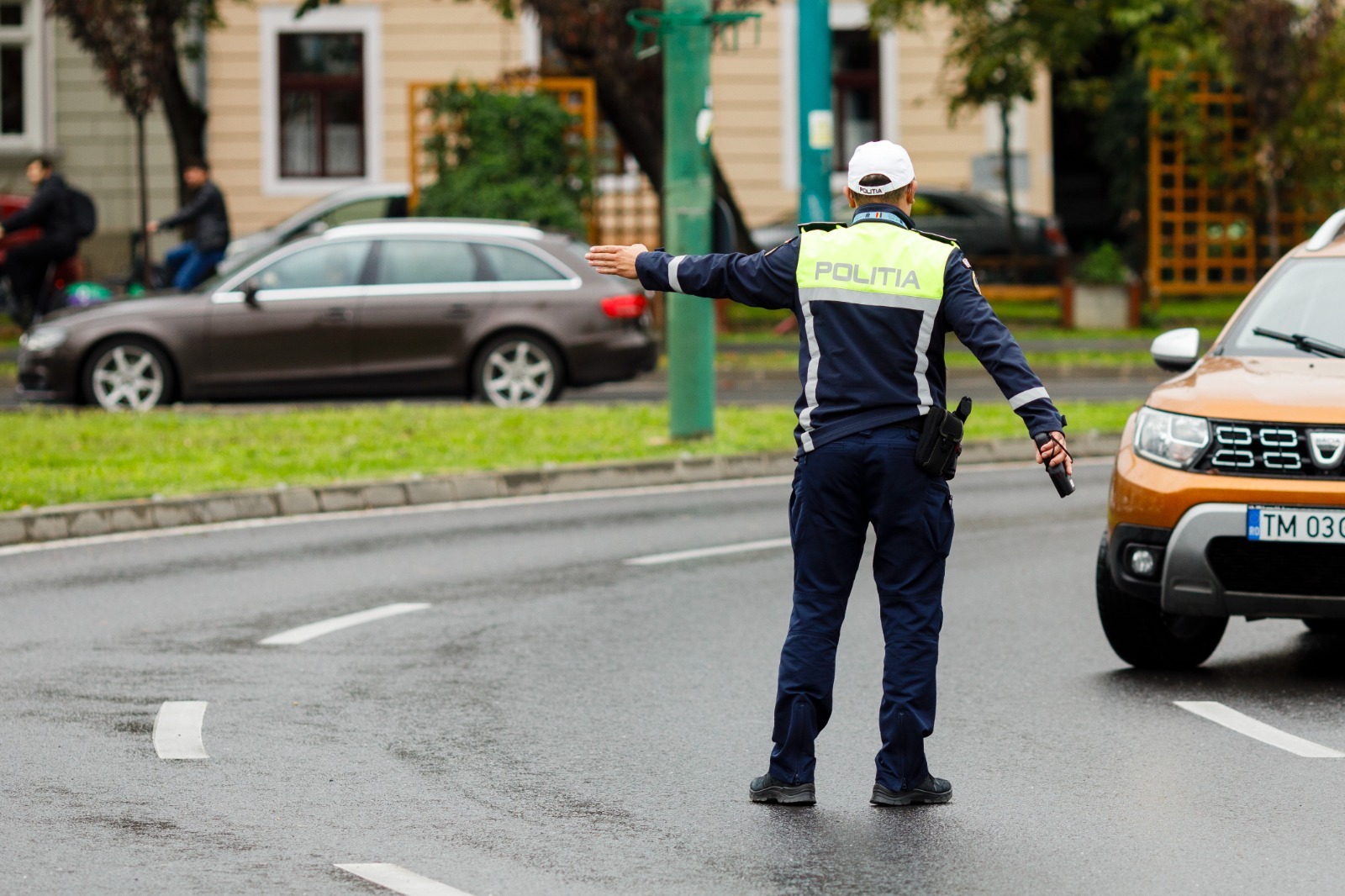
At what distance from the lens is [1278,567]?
24.5 ft

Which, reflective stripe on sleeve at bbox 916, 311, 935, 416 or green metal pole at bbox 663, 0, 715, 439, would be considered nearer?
reflective stripe on sleeve at bbox 916, 311, 935, 416

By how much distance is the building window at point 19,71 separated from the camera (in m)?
31.4

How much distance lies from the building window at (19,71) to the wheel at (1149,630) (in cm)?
2599

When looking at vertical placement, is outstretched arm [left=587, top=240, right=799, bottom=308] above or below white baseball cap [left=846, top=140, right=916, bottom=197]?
below

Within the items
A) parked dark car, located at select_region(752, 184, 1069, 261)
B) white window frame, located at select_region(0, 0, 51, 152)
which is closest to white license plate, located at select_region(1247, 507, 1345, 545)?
parked dark car, located at select_region(752, 184, 1069, 261)

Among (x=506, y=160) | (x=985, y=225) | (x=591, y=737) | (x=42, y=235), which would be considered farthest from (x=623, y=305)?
(x=985, y=225)

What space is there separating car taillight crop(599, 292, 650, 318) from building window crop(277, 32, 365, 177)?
632 inches

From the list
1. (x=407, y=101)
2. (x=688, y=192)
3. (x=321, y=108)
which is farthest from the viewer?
(x=321, y=108)

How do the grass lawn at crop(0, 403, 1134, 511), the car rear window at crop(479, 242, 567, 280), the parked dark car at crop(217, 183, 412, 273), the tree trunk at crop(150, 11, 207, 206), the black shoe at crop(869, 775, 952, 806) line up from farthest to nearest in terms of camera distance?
the tree trunk at crop(150, 11, 207, 206) → the parked dark car at crop(217, 183, 412, 273) → the car rear window at crop(479, 242, 567, 280) → the grass lawn at crop(0, 403, 1134, 511) → the black shoe at crop(869, 775, 952, 806)

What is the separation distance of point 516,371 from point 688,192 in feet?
11.1

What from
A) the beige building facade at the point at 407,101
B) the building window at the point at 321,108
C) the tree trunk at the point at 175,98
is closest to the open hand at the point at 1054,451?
the tree trunk at the point at 175,98

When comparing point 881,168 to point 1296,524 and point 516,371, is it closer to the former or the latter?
point 1296,524

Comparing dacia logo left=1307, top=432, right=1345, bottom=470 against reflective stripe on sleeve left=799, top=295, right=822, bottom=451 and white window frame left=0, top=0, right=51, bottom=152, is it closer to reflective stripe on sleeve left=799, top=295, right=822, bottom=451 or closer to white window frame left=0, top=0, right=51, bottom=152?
reflective stripe on sleeve left=799, top=295, right=822, bottom=451

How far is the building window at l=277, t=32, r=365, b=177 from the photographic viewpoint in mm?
33281
